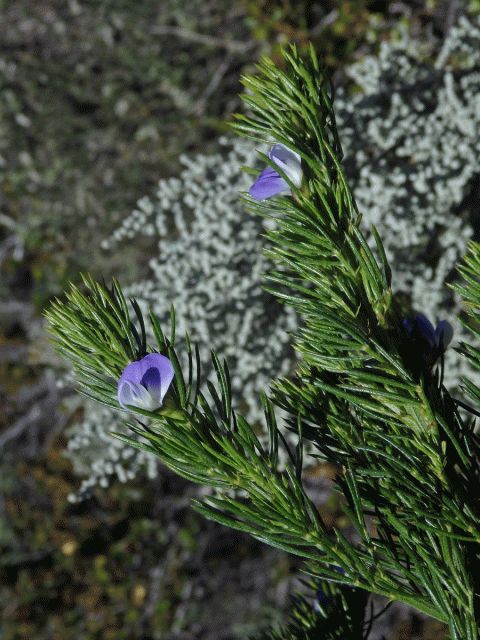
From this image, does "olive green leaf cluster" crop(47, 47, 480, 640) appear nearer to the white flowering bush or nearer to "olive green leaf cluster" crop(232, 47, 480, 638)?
"olive green leaf cluster" crop(232, 47, 480, 638)

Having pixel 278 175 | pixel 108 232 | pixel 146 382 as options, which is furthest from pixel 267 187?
pixel 108 232

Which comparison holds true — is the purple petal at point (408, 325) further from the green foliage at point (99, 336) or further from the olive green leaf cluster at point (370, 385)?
the green foliage at point (99, 336)

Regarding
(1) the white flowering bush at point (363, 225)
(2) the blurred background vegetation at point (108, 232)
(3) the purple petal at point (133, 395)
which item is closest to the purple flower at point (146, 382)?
(3) the purple petal at point (133, 395)

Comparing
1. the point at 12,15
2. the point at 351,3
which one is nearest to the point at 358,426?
the point at 351,3

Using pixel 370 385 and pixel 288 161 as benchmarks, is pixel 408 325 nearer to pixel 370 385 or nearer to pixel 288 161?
pixel 370 385

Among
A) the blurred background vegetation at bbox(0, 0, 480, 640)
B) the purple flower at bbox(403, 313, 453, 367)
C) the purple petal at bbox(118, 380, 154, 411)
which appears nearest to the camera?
the purple petal at bbox(118, 380, 154, 411)

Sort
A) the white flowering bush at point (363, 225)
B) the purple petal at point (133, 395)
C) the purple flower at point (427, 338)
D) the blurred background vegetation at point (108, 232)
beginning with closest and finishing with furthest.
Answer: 1. the purple petal at point (133, 395)
2. the purple flower at point (427, 338)
3. the white flowering bush at point (363, 225)
4. the blurred background vegetation at point (108, 232)

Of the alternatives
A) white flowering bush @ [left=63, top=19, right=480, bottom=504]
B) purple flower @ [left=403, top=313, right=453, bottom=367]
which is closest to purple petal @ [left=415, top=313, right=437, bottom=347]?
purple flower @ [left=403, top=313, right=453, bottom=367]

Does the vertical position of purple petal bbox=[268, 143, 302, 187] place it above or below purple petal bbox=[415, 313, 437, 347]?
above
